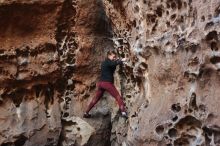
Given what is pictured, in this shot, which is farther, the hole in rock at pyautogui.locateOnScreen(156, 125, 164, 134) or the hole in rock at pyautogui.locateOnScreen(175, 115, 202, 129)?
the hole in rock at pyautogui.locateOnScreen(156, 125, 164, 134)

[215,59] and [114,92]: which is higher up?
[215,59]

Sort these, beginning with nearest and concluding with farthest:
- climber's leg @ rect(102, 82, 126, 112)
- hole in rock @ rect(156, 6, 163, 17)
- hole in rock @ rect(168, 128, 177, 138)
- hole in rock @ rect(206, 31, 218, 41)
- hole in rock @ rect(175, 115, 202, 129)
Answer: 1. hole in rock @ rect(206, 31, 218, 41)
2. hole in rock @ rect(175, 115, 202, 129)
3. hole in rock @ rect(168, 128, 177, 138)
4. hole in rock @ rect(156, 6, 163, 17)
5. climber's leg @ rect(102, 82, 126, 112)

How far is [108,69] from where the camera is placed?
4684 millimetres

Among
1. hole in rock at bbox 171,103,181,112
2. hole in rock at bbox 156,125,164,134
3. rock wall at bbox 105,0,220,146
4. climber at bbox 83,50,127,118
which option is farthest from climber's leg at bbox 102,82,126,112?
hole in rock at bbox 171,103,181,112

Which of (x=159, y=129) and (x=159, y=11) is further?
(x=159, y=11)

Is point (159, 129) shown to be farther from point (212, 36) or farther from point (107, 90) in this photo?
point (107, 90)

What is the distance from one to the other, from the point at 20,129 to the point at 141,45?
166 cm

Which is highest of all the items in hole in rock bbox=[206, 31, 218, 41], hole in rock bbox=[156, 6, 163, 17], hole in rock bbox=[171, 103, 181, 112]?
hole in rock bbox=[156, 6, 163, 17]

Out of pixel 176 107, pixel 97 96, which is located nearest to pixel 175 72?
pixel 176 107

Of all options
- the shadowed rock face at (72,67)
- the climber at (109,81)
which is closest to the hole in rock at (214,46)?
the shadowed rock face at (72,67)

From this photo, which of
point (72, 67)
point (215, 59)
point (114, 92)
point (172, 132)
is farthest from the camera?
point (72, 67)

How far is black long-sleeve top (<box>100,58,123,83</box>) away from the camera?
4652mm

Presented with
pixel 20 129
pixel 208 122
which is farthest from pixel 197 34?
pixel 20 129

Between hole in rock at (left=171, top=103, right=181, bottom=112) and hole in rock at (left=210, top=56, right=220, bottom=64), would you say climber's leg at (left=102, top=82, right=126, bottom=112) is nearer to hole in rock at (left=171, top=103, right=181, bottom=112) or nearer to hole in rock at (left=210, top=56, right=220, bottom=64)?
hole in rock at (left=171, top=103, right=181, bottom=112)
